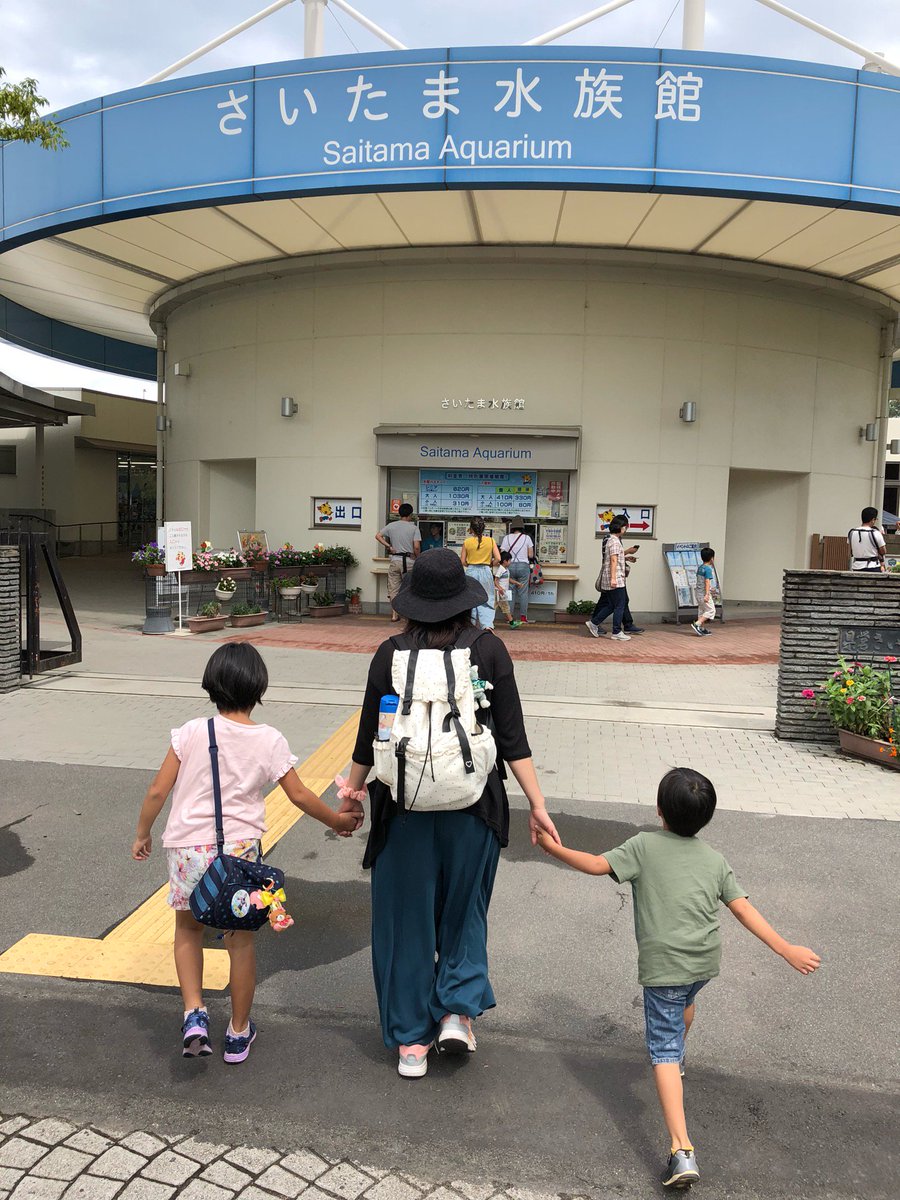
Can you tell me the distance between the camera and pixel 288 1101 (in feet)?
9.91

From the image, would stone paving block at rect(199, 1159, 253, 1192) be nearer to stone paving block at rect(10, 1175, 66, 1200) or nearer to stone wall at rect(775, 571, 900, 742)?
stone paving block at rect(10, 1175, 66, 1200)

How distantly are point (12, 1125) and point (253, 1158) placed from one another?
2.66ft

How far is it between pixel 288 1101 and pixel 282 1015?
0.58m

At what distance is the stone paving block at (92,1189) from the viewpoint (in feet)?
8.43

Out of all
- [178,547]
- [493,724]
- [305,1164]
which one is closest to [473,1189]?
[305,1164]

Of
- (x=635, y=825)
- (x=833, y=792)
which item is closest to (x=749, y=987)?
(x=635, y=825)

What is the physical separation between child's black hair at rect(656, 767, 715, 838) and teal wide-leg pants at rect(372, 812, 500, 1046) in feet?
2.15

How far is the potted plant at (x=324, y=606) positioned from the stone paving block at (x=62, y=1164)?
1275cm

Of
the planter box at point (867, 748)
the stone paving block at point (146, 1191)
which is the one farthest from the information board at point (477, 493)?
the stone paving block at point (146, 1191)

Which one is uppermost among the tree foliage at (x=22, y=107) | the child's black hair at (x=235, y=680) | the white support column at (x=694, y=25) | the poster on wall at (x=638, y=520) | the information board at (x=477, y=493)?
the white support column at (x=694, y=25)

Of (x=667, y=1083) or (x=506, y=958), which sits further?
(x=506, y=958)

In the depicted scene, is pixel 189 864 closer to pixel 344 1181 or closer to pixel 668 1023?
pixel 344 1181

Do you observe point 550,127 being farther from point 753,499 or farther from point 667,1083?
point 667,1083

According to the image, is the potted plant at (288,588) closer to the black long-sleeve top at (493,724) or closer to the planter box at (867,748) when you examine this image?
the planter box at (867,748)
